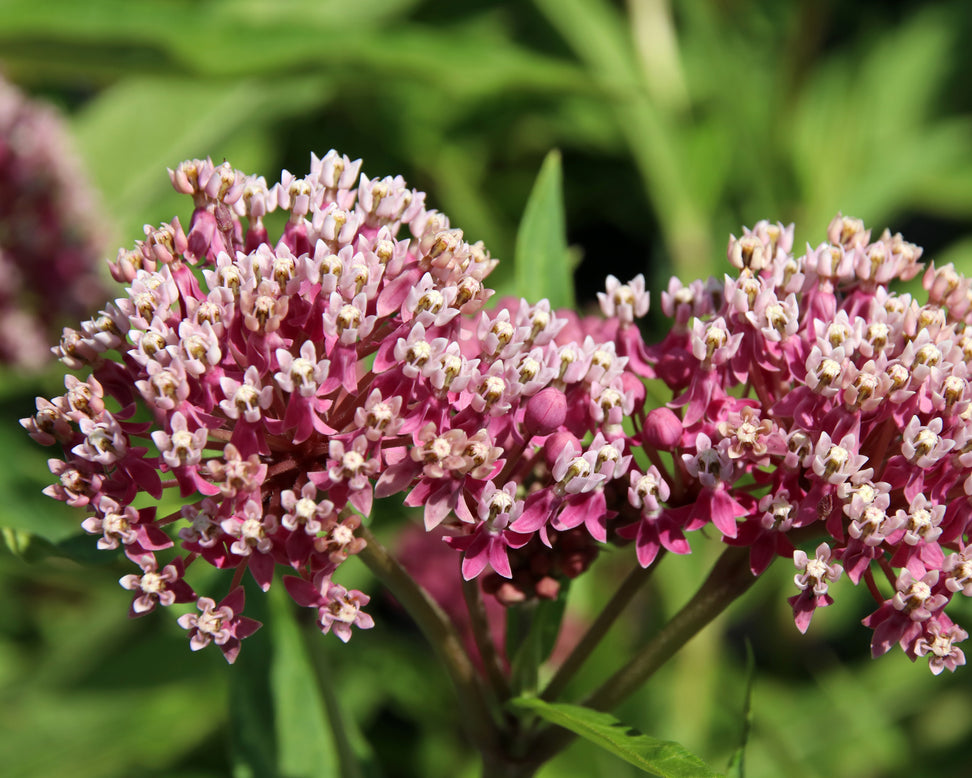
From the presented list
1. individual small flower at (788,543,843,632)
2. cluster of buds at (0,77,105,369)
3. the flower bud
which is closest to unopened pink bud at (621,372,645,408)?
the flower bud

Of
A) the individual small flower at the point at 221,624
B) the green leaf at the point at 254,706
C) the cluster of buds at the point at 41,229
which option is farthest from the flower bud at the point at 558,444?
the cluster of buds at the point at 41,229

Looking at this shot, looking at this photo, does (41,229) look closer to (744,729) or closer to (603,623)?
(603,623)

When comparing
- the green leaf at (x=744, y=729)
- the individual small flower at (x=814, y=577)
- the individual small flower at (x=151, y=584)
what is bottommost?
the green leaf at (x=744, y=729)

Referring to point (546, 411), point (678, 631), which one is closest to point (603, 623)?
point (678, 631)

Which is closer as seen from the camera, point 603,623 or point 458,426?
point 458,426

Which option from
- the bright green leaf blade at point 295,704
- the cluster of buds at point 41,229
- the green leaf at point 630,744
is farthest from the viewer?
the cluster of buds at point 41,229

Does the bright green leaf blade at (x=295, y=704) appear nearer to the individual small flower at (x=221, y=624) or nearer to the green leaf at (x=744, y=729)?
the individual small flower at (x=221, y=624)
